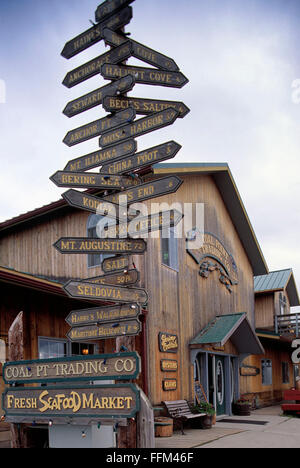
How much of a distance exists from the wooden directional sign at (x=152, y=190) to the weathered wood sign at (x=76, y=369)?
2290 millimetres

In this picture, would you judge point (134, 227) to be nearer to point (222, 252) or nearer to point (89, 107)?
point (89, 107)

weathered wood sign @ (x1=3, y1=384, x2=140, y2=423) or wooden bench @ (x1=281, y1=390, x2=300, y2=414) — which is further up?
weathered wood sign @ (x1=3, y1=384, x2=140, y2=423)

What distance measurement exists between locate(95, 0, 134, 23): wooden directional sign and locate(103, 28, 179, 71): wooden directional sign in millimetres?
308

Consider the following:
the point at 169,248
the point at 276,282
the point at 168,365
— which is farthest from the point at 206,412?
the point at 276,282

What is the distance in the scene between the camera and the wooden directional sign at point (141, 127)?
24.3ft

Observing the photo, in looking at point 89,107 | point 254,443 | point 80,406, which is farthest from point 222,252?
point 80,406

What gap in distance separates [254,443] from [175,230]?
6593mm

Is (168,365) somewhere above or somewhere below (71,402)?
below

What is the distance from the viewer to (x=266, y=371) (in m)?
24.4

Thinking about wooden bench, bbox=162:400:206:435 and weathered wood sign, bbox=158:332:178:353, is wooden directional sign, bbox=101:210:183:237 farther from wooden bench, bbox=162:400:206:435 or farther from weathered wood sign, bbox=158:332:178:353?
wooden bench, bbox=162:400:206:435

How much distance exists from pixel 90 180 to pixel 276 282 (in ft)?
76.0

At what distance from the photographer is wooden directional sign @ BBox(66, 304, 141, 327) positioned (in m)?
6.64

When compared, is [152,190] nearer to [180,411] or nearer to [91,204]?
[91,204]

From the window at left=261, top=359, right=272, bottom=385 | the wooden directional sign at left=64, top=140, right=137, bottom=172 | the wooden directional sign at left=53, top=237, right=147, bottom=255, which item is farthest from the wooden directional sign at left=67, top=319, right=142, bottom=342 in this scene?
the window at left=261, top=359, right=272, bottom=385
